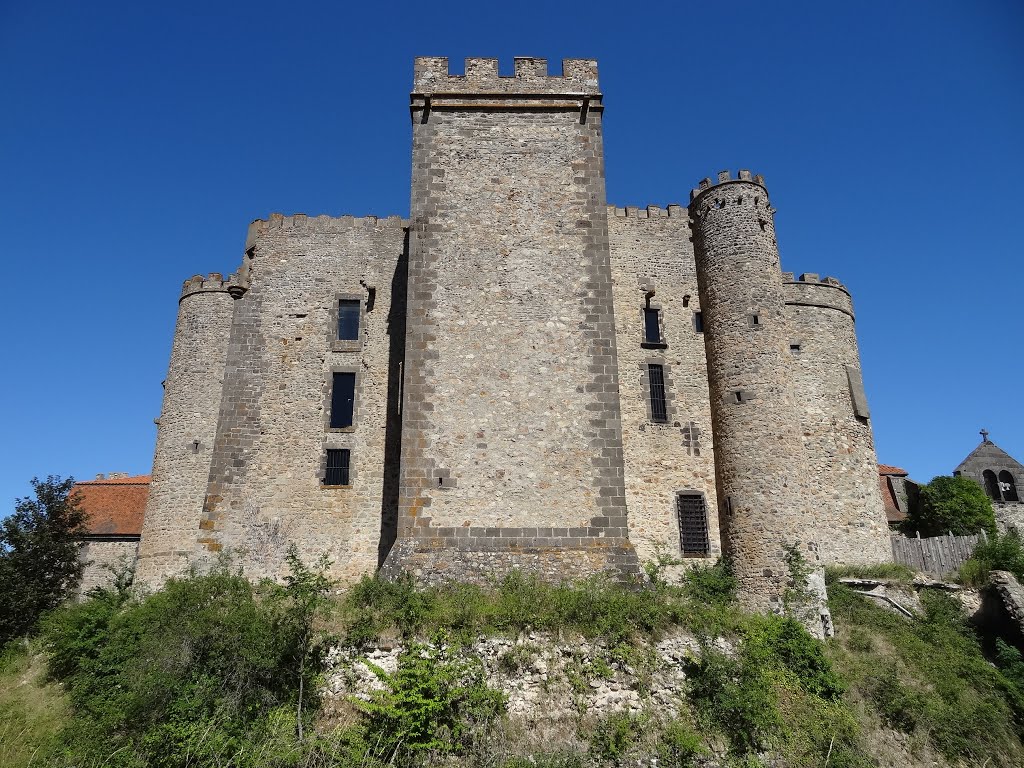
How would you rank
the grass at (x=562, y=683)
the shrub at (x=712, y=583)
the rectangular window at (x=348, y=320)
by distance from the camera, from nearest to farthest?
1. the grass at (x=562, y=683)
2. the shrub at (x=712, y=583)
3. the rectangular window at (x=348, y=320)

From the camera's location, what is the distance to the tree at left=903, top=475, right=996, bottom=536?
77.4 feet

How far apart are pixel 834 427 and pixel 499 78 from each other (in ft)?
46.0

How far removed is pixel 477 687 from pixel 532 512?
14.9 feet

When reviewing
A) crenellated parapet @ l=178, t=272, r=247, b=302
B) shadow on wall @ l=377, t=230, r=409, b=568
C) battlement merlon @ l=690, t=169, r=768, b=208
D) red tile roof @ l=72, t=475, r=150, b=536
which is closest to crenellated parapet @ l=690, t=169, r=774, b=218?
battlement merlon @ l=690, t=169, r=768, b=208

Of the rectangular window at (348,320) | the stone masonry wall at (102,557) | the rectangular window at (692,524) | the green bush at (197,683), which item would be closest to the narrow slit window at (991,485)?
the rectangular window at (692,524)

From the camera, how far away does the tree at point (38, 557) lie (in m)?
18.1

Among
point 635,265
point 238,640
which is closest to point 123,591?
point 238,640

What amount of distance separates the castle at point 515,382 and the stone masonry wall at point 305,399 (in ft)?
0.21

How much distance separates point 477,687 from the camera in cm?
1155

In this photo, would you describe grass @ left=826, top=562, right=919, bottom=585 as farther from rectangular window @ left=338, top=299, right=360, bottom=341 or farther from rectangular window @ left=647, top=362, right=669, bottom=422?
rectangular window @ left=338, top=299, right=360, bottom=341

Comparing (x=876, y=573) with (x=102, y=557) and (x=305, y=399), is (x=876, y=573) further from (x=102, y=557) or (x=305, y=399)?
(x=102, y=557)

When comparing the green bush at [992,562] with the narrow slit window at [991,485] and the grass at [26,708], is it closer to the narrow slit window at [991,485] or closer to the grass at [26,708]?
the narrow slit window at [991,485]

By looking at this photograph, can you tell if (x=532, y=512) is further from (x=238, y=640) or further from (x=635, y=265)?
(x=635, y=265)

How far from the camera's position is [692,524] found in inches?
775
